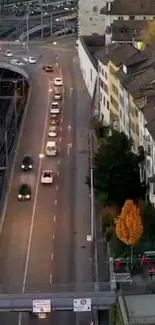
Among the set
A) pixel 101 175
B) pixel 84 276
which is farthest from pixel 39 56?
pixel 84 276

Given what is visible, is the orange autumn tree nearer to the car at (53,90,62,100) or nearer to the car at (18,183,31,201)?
the car at (18,183,31,201)

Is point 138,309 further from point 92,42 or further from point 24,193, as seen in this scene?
point 92,42

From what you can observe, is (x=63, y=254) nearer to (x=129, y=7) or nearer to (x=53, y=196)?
(x=53, y=196)

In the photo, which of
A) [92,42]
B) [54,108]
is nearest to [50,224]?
[54,108]

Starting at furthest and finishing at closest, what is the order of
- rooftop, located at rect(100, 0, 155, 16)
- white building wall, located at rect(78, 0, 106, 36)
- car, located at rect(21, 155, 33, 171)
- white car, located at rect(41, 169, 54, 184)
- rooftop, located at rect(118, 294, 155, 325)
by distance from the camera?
white building wall, located at rect(78, 0, 106, 36)
rooftop, located at rect(100, 0, 155, 16)
car, located at rect(21, 155, 33, 171)
white car, located at rect(41, 169, 54, 184)
rooftop, located at rect(118, 294, 155, 325)

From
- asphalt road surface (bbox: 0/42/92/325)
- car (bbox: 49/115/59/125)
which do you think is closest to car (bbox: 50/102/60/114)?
asphalt road surface (bbox: 0/42/92/325)

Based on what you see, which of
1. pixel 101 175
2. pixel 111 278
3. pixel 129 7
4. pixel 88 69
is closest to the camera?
pixel 111 278

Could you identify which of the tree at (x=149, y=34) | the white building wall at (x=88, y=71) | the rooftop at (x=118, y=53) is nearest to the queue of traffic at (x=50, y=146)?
the white building wall at (x=88, y=71)
